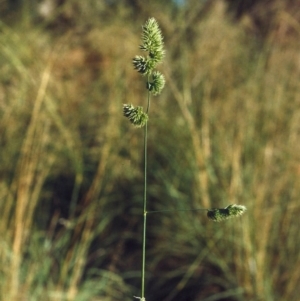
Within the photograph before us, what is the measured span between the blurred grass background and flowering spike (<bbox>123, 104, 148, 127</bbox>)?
1.30 meters

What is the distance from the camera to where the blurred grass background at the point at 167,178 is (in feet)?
7.45

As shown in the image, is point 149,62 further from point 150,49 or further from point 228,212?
point 228,212

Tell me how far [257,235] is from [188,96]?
2.33 feet

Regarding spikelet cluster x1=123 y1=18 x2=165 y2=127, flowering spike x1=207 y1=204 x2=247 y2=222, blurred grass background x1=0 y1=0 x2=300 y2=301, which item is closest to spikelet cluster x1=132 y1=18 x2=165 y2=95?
spikelet cluster x1=123 y1=18 x2=165 y2=127

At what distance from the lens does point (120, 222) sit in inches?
114

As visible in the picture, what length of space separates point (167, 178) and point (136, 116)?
1.98m

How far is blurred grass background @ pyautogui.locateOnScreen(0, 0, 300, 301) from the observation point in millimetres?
2270

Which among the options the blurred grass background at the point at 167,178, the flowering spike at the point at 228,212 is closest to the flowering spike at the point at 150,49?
the flowering spike at the point at 228,212

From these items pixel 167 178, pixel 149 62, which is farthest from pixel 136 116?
pixel 167 178

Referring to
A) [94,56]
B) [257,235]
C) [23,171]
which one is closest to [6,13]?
[94,56]

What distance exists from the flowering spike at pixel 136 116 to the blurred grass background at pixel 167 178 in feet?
4.26

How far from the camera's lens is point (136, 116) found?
2.49 ft

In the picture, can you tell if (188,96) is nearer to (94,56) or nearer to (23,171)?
(23,171)

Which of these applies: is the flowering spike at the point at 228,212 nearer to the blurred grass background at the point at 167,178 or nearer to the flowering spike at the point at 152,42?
the flowering spike at the point at 152,42
